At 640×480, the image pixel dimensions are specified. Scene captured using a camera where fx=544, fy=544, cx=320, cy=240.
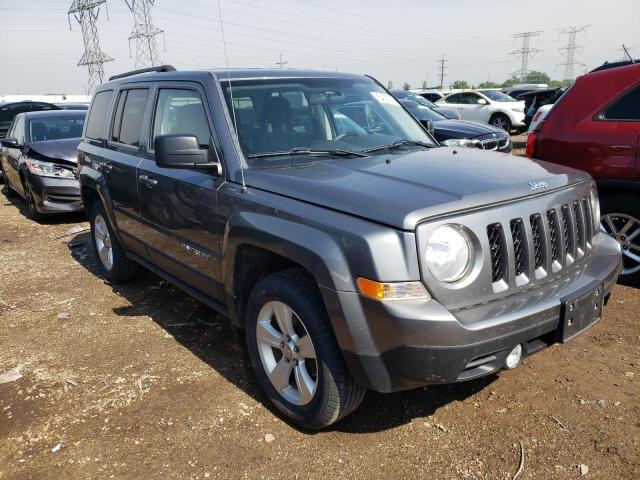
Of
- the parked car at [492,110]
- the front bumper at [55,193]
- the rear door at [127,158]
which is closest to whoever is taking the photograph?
the rear door at [127,158]

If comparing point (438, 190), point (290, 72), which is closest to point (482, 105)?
point (290, 72)

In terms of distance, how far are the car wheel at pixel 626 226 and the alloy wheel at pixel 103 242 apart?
14.7ft

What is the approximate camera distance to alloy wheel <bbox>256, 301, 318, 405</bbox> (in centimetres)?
278

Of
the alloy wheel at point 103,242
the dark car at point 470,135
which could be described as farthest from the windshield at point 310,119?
the dark car at point 470,135

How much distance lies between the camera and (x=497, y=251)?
2.47 m

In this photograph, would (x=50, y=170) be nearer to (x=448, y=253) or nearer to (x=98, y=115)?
(x=98, y=115)

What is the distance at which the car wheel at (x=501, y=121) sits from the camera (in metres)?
17.7

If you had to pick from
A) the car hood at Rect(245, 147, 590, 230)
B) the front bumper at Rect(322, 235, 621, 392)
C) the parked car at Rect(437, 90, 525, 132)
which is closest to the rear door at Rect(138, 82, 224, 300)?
the car hood at Rect(245, 147, 590, 230)

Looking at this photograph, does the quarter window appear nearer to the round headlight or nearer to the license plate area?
the round headlight

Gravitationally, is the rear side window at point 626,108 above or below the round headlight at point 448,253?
above

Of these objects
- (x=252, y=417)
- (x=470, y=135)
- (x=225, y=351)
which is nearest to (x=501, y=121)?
(x=470, y=135)

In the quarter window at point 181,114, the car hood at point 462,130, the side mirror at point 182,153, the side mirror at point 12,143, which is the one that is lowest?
the car hood at point 462,130

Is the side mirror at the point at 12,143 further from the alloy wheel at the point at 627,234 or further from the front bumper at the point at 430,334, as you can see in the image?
the alloy wheel at the point at 627,234

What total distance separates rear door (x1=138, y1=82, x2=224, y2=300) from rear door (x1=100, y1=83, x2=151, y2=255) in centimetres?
18
